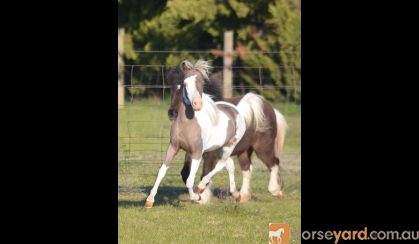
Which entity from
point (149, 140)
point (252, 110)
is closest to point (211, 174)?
point (252, 110)

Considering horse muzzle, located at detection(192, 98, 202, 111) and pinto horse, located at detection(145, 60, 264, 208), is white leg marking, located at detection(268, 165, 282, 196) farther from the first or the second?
horse muzzle, located at detection(192, 98, 202, 111)

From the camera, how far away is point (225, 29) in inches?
578

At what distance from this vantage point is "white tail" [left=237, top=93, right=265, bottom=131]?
7102mm

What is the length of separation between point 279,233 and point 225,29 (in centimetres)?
960

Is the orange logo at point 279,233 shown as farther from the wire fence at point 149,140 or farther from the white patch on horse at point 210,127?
the wire fence at point 149,140

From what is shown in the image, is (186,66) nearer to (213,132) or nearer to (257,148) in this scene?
(213,132)

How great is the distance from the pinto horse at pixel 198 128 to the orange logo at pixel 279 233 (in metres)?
0.72

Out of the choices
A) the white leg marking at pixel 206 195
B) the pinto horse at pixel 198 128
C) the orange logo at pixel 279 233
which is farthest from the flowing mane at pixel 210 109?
the orange logo at pixel 279 233
